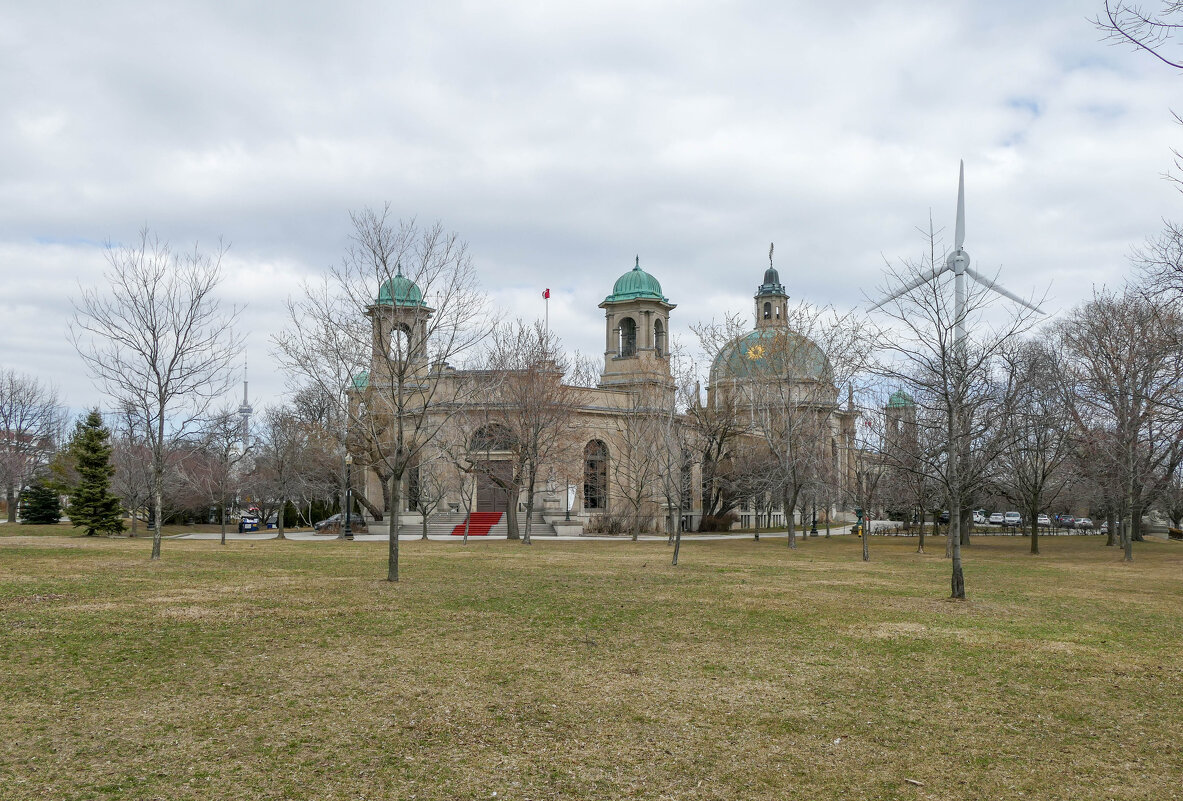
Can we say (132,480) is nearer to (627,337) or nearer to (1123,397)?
(627,337)

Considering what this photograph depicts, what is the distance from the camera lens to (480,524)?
46.2 meters

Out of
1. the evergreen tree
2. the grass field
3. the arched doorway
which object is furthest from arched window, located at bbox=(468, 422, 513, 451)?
the evergreen tree

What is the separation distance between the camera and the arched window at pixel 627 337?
5528 centimetres

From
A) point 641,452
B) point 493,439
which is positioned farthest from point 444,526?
point 641,452

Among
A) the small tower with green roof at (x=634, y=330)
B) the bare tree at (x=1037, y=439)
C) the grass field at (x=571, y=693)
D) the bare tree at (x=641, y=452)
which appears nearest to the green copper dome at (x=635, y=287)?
the small tower with green roof at (x=634, y=330)

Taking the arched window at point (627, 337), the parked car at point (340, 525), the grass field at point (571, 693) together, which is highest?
the arched window at point (627, 337)

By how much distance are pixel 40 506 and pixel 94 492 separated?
14221mm

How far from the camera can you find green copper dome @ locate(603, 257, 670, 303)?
53753 mm

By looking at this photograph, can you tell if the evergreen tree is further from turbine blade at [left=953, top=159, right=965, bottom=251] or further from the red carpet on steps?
turbine blade at [left=953, top=159, right=965, bottom=251]

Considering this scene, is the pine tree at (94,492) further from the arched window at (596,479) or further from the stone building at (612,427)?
the arched window at (596,479)

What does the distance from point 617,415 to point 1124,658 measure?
40408mm

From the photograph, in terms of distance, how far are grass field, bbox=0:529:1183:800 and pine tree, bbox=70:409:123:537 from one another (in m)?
23.8

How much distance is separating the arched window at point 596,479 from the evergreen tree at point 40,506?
29.9 m

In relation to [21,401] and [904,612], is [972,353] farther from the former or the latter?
[21,401]
